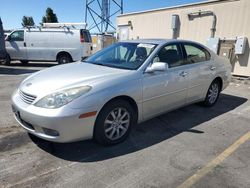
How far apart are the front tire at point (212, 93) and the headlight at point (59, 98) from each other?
3.29m

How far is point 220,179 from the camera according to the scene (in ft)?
9.11

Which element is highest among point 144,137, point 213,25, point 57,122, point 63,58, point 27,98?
point 213,25

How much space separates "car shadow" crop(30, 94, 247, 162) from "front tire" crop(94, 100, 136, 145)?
131mm

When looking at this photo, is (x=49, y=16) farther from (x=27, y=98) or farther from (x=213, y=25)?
(x=27, y=98)

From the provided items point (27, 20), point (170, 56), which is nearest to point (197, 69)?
point (170, 56)

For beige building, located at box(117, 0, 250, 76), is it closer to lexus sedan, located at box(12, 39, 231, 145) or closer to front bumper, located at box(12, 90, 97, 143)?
lexus sedan, located at box(12, 39, 231, 145)

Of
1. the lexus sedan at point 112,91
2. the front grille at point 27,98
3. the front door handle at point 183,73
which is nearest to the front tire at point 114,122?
the lexus sedan at point 112,91

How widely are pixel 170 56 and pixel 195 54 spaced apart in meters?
0.86

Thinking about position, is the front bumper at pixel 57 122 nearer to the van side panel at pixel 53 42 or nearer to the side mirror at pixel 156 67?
the side mirror at pixel 156 67

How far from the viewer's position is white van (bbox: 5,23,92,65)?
11727 mm

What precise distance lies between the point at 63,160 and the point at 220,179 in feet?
6.27

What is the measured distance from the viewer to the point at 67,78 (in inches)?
131

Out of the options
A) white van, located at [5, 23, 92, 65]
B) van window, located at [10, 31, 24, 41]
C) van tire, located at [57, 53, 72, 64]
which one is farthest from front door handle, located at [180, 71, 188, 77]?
van window, located at [10, 31, 24, 41]

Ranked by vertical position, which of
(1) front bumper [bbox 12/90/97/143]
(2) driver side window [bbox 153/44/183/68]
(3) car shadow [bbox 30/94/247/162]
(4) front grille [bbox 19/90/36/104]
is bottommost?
(3) car shadow [bbox 30/94/247/162]
